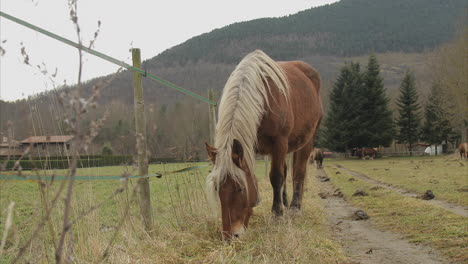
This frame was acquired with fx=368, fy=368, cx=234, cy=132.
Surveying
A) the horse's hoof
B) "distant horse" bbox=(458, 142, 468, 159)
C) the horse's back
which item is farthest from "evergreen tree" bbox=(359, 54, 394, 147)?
the horse's hoof

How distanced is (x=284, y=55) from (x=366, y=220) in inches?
5451

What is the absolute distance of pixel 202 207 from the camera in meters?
4.38

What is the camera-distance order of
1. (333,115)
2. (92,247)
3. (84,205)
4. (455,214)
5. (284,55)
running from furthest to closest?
(284,55) < (333,115) < (455,214) < (84,205) < (92,247)

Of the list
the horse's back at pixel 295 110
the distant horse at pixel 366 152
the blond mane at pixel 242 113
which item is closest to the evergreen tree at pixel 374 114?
the distant horse at pixel 366 152

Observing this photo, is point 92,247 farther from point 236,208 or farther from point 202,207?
point 202,207

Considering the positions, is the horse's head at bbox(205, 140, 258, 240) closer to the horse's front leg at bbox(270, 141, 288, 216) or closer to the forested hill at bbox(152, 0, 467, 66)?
the horse's front leg at bbox(270, 141, 288, 216)

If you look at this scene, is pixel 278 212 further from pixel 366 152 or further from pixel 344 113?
pixel 344 113

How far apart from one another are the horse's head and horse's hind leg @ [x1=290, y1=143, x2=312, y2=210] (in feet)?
6.10

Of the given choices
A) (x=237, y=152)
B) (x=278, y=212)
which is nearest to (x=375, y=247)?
(x=278, y=212)

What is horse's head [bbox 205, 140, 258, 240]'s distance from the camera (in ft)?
10.1

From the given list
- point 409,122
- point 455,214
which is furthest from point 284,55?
point 455,214

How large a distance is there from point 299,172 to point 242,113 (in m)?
2.24

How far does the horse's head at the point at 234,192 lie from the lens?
309 centimetres

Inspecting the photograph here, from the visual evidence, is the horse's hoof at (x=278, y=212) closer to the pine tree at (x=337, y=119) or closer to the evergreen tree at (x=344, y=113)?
the evergreen tree at (x=344, y=113)
